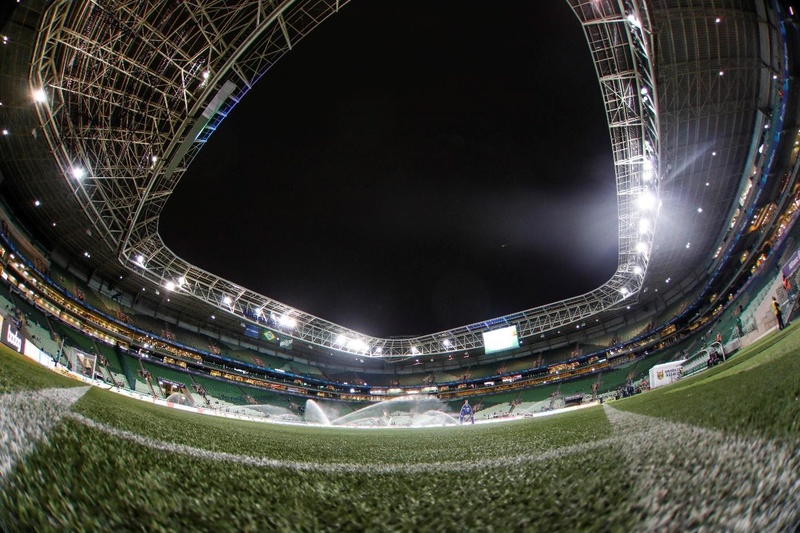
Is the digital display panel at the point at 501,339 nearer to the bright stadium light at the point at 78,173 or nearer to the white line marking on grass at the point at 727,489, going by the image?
the bright stadium light at the point at 78,173

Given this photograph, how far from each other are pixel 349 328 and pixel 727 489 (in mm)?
45170

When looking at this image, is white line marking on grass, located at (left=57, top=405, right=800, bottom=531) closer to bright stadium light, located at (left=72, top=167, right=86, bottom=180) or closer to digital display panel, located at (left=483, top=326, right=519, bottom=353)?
bright stadium light, located at (left=72, top=167, right=86, bottom=180)

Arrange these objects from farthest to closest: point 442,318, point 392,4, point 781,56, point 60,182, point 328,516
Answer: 1. point 442,318
2. point 60,182
3. point 392,4
4. point 781,56
5. point 328,516

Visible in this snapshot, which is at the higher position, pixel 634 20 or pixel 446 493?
pixel 634 20

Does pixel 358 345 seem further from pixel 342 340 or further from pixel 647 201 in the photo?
pixel 647 201

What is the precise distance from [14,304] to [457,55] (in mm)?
30427

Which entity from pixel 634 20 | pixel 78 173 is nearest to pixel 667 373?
pixel 634 20

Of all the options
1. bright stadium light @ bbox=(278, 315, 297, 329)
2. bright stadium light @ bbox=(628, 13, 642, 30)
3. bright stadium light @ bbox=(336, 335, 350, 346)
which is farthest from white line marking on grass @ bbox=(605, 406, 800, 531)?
bright stadium light @ bbox=(336, 335, 350, 346)

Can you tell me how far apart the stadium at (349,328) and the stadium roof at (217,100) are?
0.15 metres

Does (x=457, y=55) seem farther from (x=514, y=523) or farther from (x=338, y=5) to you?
(x=514, y=523)

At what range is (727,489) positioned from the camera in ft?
2.59

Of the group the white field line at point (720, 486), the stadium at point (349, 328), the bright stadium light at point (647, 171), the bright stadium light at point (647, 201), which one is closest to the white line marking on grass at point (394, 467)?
the stadium at point (349, 328)

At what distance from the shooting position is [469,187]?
96.4 feet

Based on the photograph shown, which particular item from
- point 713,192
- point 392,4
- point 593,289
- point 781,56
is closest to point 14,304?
point 392,4
